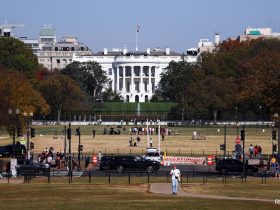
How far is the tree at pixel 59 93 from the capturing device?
18071 centimetres

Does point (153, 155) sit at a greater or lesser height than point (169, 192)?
greater

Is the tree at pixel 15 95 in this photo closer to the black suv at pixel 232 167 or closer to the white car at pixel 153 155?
the white car at pixel 153 155

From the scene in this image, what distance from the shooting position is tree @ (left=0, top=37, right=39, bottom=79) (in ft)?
589

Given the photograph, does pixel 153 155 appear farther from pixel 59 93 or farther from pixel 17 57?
pixel 17 57

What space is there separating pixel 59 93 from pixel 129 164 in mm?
107571

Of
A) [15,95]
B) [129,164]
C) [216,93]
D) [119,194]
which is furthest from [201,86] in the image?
[119,194]

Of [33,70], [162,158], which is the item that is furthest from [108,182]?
[33,70]

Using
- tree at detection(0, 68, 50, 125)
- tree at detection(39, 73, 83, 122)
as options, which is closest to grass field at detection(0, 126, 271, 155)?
tree at detection(0, 68, 50, 125)

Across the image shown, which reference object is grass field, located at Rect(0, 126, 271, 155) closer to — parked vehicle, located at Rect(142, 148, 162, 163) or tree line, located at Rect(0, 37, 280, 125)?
parked vehicle, located at Rect(142, 148, 162, 163)

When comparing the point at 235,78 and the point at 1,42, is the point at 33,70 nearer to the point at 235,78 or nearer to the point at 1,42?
the point at 1,42

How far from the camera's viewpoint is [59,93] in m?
183

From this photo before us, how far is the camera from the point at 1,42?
186m

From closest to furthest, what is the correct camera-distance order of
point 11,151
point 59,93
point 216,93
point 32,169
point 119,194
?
point 119,194
point 32,169
point 11,151
point 216,93
point 59,93

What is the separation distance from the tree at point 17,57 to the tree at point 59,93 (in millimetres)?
3252
